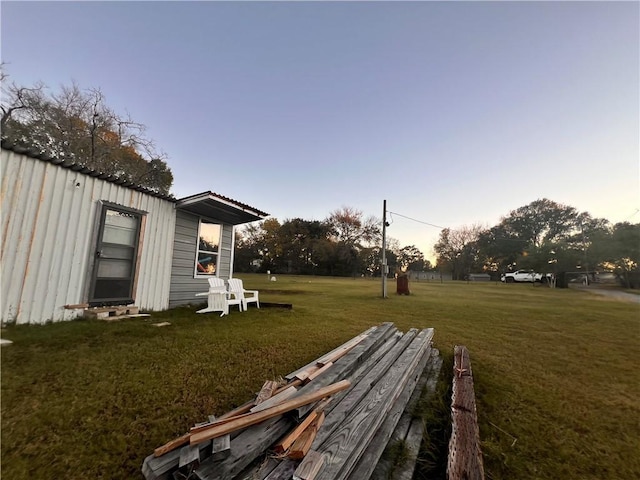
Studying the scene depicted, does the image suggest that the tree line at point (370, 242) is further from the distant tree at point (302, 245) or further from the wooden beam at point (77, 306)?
the wooden beam at point (77, 306)

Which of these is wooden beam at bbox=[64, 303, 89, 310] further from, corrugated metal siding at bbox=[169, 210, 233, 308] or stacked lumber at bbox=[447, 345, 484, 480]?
stacked lumber at bbox=[447, 345, 484, 480]

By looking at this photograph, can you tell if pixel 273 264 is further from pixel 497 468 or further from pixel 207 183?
pixel 497 468

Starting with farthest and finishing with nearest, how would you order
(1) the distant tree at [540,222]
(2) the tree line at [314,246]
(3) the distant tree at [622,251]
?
(1) the distant tree at [540,222] → (2) the tree line at [314,246] → (3) the distant tree at [622,251]

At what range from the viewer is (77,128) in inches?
528

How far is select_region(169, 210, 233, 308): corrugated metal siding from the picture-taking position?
588cm

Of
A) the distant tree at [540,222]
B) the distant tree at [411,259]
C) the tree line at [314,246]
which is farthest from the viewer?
the distant tree at [411,259]

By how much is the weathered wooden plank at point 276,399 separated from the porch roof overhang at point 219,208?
4623 millimetres

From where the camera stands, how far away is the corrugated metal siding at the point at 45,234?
336 centimetres

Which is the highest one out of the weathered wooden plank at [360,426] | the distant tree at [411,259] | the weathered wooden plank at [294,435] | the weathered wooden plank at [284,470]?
the distant tree at [411,259]

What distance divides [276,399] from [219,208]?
5289 millimetres

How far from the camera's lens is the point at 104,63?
25.2 feet

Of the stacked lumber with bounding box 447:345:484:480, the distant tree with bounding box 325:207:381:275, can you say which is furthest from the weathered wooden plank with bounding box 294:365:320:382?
the distant tree with bounding box 325:207:381:275

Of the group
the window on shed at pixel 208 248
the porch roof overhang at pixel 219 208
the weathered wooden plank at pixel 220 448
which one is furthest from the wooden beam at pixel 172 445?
the window on shed at pixel 208 248

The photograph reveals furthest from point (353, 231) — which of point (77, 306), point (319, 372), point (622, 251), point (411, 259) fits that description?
point (319, 372)
